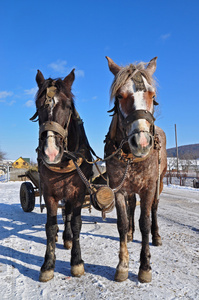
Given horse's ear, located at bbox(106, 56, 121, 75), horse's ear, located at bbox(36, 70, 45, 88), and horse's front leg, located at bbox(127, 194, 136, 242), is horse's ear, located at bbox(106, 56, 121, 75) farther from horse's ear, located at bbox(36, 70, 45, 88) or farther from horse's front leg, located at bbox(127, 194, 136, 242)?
horse's front leg, located at bbox(127, 194, 136, 242)

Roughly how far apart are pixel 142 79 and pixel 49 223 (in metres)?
2.19

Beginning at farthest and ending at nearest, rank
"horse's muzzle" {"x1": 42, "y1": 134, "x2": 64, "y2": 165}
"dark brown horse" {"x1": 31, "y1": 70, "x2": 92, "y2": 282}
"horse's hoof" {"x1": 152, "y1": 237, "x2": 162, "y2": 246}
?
"horse's hoof" {"x1": 152, "y1": 237, "x2": 162, "y2": 246} → "dark brown horse" {"x1": 31, "y1": 70, "x2": 92, "y2": 282} → "horse's muzzle" {"x1": 42, "y1": 134, "x2": 64, "y2": 165}

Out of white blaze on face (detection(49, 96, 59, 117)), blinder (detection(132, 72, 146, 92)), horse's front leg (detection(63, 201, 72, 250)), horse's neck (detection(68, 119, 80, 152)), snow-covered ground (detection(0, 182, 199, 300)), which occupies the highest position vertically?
blinder (detection(132, 72, 146, 92))

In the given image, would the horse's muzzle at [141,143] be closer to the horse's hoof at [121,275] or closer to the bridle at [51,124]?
the bridle at [51,124]

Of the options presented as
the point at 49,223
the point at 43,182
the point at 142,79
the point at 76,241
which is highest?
the point at 142,79

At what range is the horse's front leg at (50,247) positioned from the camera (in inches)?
111

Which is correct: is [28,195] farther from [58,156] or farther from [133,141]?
[133,141]

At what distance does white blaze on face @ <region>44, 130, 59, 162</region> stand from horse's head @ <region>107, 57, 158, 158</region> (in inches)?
32.1

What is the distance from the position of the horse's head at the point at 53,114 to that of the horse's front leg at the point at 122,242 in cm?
113

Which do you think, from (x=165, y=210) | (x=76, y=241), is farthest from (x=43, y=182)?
(x=165, y=210)

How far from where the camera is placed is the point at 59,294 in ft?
8.21

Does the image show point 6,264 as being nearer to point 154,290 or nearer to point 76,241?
point 76,241

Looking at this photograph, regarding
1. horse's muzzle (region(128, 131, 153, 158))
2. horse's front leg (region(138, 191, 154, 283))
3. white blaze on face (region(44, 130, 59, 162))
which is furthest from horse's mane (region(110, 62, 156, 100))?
horse's front leg (region(138, 191, 154, 283))

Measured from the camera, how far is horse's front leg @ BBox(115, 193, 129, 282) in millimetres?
2814
